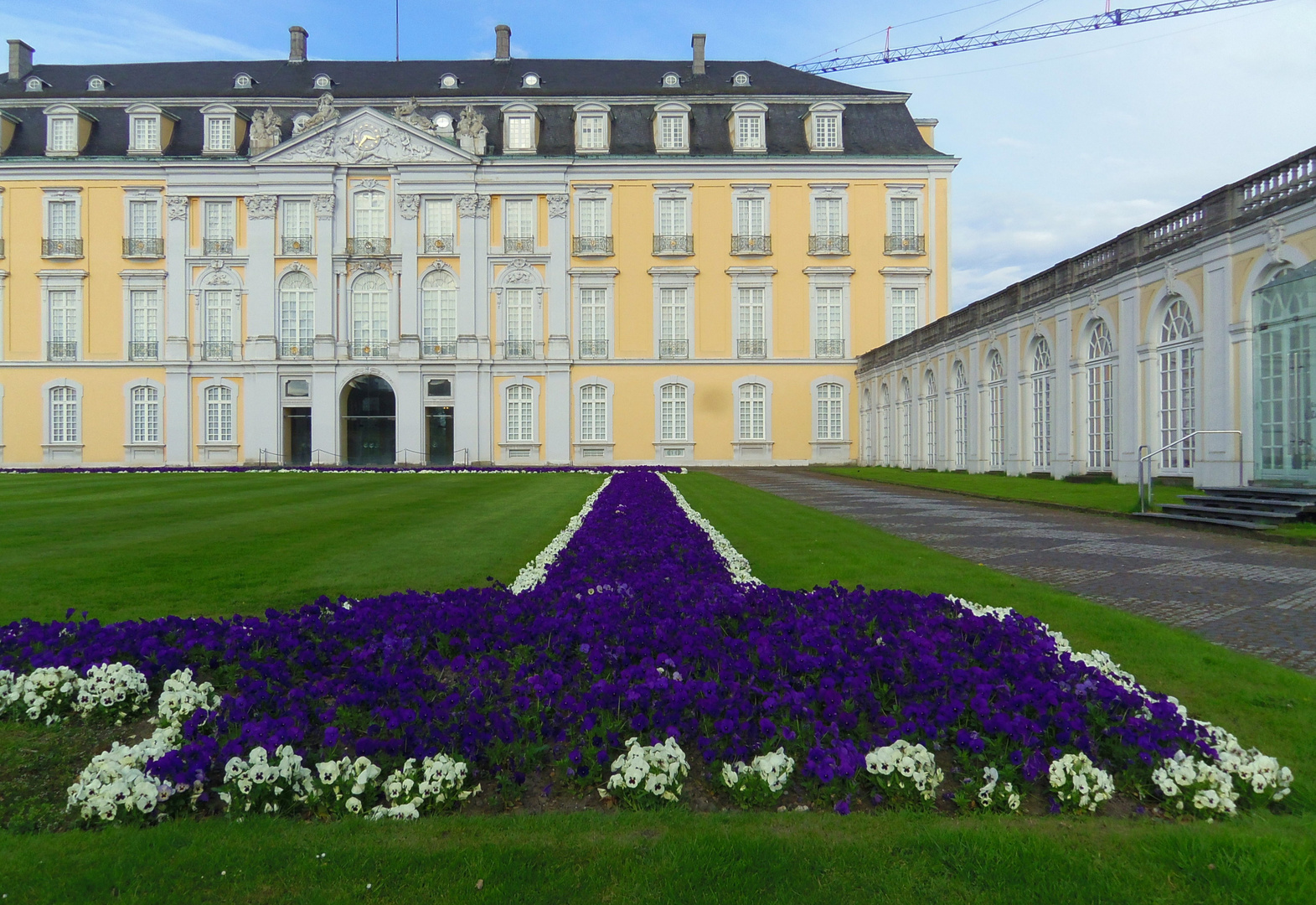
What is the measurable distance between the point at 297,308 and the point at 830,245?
2713 cm

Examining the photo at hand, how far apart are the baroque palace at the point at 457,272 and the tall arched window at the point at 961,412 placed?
540 inches

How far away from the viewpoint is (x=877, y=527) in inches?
514

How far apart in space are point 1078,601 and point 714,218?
39868mm

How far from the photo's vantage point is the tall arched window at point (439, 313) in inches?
1731

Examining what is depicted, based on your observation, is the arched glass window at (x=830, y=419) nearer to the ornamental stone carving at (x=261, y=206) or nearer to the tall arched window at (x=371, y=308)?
the tall arched window at (x=371, y=308)

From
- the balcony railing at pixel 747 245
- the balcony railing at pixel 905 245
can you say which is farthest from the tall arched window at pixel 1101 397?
the balcony railing at pixel 747 245

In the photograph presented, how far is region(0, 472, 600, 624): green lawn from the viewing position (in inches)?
295

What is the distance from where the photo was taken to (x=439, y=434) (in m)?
44.8

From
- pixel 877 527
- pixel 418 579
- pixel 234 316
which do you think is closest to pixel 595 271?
pixel 234 316

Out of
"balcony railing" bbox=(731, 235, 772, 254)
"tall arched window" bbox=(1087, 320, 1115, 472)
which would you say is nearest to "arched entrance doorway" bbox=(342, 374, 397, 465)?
"balcony railing" bbox=(731, 235, 772, 254)

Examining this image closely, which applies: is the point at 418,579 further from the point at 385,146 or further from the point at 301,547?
the point at 385,146

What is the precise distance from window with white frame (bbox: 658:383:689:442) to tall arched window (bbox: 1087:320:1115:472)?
24679 mm

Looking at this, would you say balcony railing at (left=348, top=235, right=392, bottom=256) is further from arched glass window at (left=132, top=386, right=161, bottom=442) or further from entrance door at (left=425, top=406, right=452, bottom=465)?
arched glass window at (left=132, top=386, right=161, bottom=442)

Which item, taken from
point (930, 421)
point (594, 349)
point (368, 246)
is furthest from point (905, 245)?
point (368, 246)
